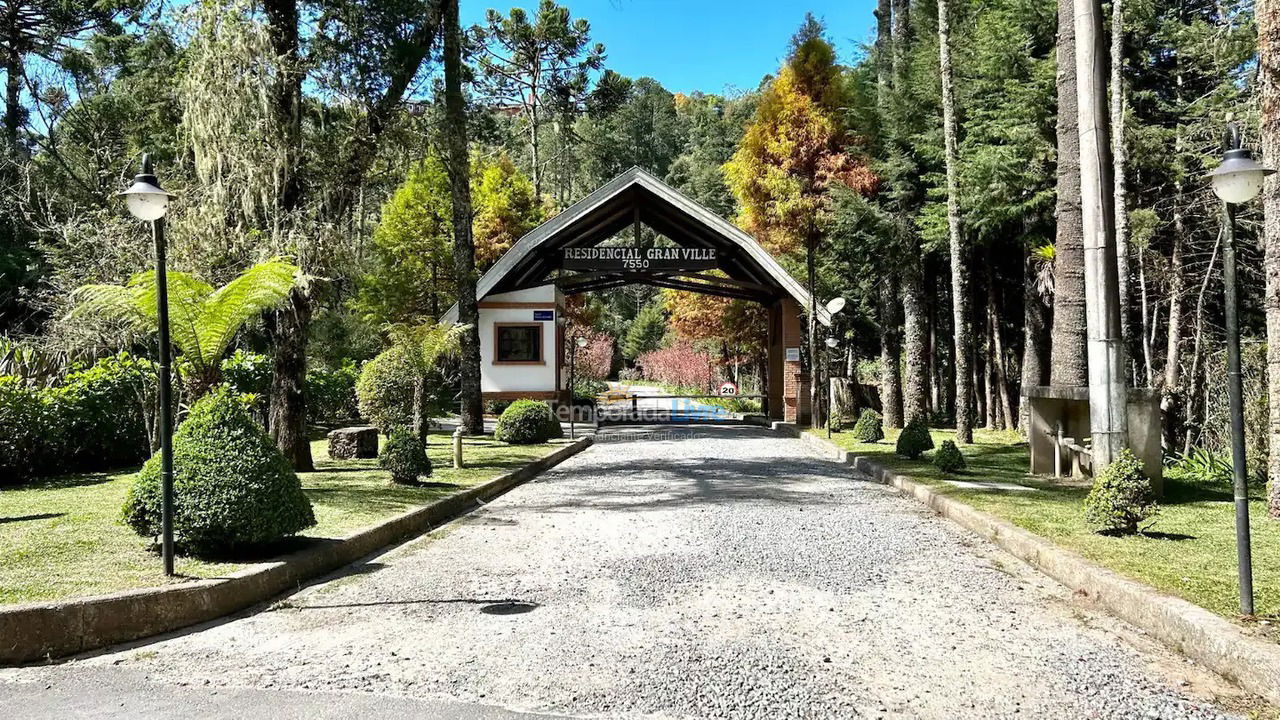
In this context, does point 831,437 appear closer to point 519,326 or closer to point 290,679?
point 519,326

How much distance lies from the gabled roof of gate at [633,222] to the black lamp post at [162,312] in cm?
1456

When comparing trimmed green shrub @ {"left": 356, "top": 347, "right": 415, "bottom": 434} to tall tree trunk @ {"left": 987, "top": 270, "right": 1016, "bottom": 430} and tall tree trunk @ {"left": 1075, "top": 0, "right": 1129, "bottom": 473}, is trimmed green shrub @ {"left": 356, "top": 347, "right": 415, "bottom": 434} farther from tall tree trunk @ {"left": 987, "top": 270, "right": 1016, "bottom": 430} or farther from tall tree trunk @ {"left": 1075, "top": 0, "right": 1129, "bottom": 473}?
tall tree trunk @ {"left": 987, "top": 270, "right": 1016, "bottom": 430}

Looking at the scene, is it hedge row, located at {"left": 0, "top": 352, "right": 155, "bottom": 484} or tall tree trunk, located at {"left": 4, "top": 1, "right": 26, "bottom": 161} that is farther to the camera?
tall tree trunk, located at {"left": 4, "top": 1, "right": 26, "bottom": 161}

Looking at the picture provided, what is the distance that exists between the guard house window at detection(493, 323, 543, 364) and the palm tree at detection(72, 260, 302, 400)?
50.7 feet

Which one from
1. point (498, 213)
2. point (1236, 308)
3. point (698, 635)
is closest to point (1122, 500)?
point (1236, 308)

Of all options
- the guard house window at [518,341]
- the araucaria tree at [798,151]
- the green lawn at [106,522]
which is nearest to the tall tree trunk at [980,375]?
the araucaria tree at [798,151]

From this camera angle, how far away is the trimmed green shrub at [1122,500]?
23.4 ft

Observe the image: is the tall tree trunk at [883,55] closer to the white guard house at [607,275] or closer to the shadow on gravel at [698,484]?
the white guard house at [607,275]

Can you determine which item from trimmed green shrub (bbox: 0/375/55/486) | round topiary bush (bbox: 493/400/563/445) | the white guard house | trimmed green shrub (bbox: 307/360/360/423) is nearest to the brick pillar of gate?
the white guard house

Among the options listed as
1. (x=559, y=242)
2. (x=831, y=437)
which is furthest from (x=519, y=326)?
(x=831, y=437)

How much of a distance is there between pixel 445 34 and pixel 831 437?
11672mm

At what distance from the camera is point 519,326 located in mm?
24938

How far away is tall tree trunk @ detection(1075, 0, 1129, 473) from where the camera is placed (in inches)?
364

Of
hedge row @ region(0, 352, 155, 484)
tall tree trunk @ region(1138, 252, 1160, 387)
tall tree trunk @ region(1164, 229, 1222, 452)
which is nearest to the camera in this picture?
hedge row @ region(0, 352, 155, 484)
